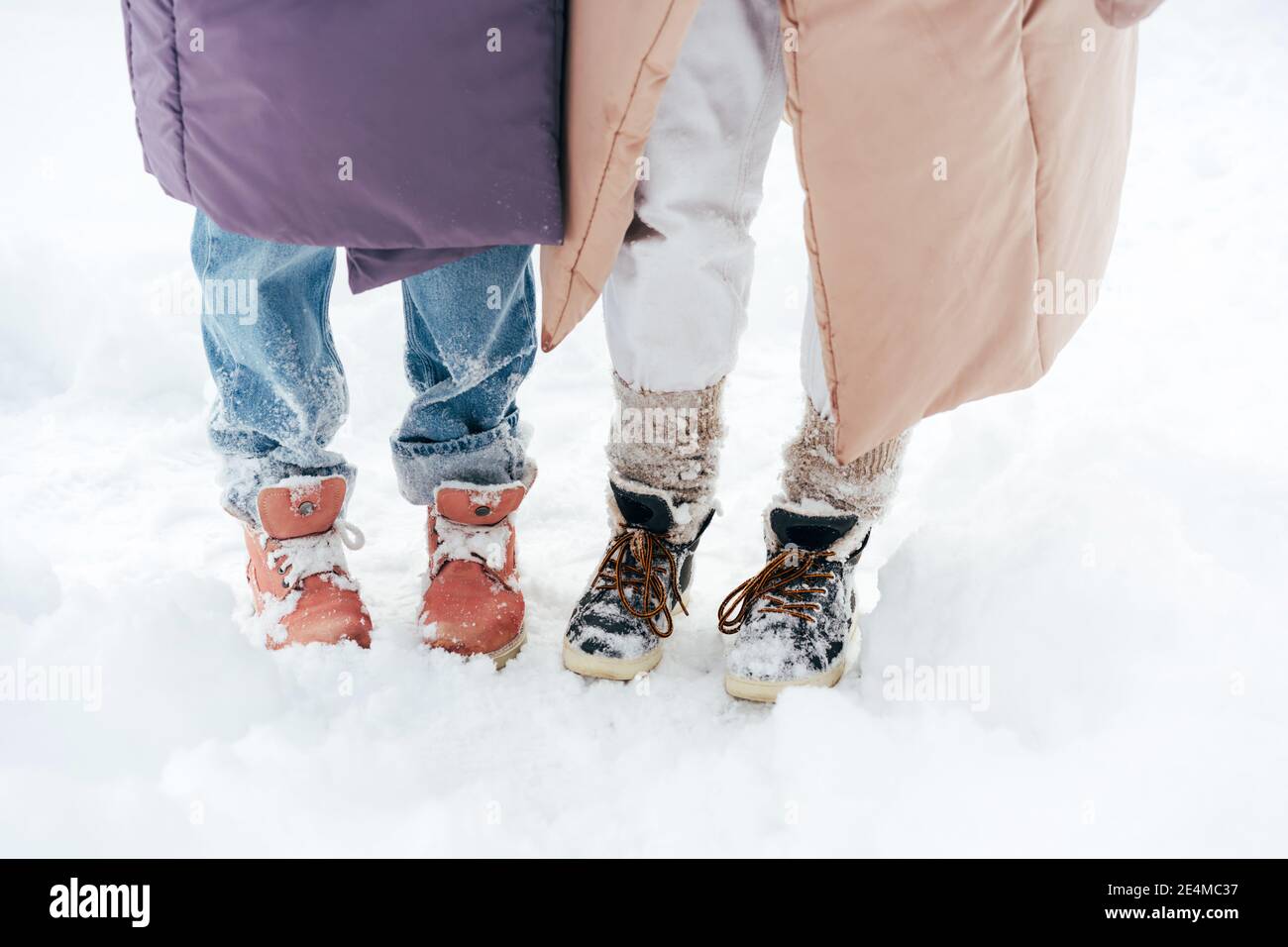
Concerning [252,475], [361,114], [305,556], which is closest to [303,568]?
[305,556]

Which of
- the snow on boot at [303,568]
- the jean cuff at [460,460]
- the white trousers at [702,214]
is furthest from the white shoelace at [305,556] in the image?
the white trousers at [702,214]

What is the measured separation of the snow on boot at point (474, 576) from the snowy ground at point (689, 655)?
0.04 metres

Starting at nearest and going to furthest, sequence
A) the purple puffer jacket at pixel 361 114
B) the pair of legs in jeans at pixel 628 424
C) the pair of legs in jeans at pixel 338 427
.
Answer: the purple puffer jacket at pixel 361 114 → the pair of legs in jeans at pixel 628 424 → the pair of legs in jeans at pixel 338 427

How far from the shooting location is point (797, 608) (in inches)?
42.5

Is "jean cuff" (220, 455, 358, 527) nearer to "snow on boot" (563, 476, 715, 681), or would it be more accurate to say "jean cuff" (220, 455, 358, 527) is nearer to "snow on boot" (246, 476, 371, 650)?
"snow on boot" (246, 476, 371, 650)

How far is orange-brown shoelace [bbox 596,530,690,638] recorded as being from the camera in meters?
1.12

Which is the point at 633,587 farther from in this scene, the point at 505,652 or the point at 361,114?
the point at 361,114

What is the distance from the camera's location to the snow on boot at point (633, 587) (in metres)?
1.08

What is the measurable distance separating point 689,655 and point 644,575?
12 centimetres

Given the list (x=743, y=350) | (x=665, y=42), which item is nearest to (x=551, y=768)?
(x=665, y=42)

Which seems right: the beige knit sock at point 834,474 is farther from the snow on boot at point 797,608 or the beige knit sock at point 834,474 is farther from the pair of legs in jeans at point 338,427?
the pair of legs in jeans at point 338,427

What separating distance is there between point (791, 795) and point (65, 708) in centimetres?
70

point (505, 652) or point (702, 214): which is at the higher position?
point (702, 214)
